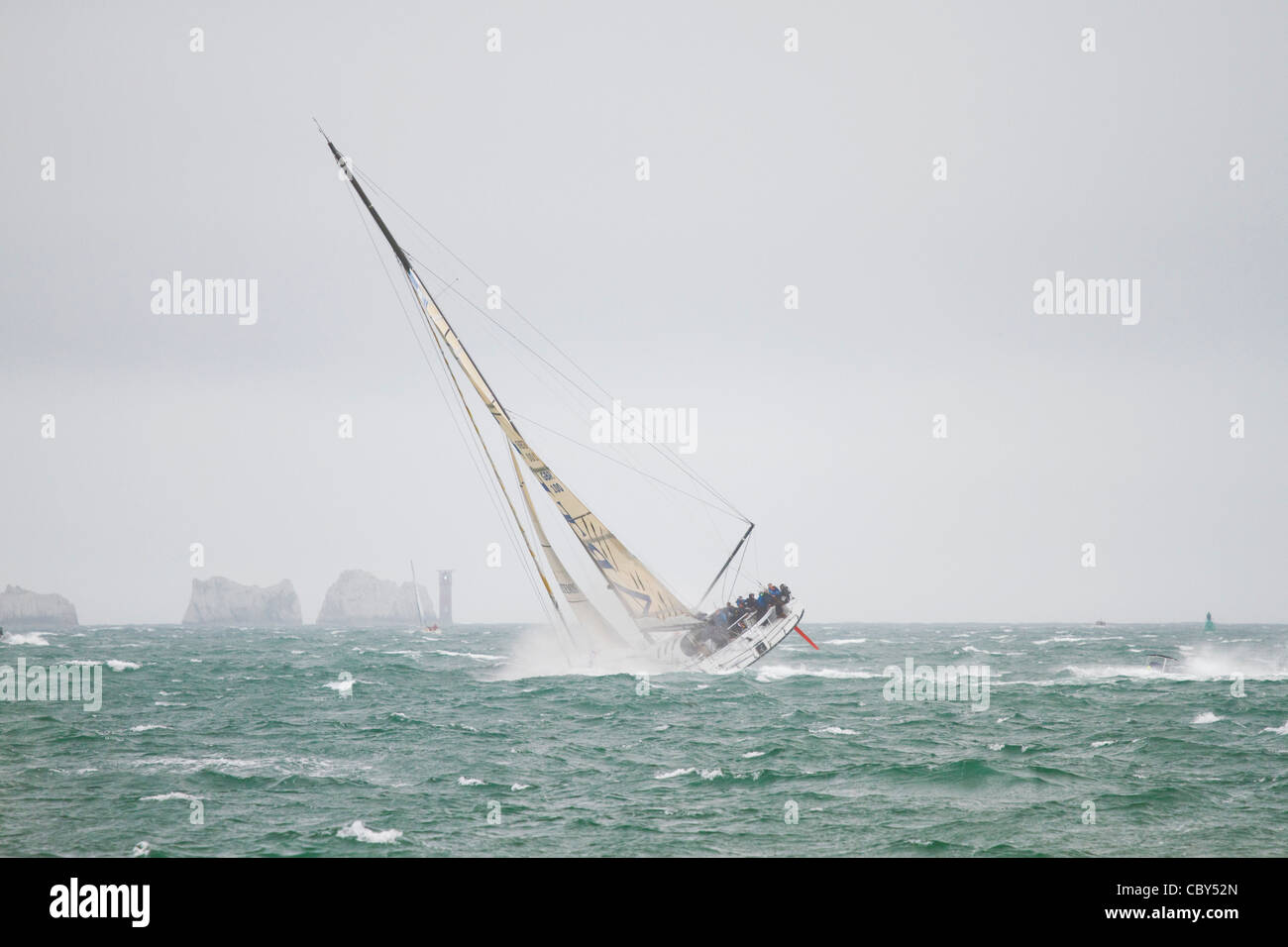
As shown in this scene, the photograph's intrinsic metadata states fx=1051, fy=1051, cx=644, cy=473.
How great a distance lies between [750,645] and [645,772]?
67.9 ft

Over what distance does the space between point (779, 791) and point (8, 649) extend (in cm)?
8645

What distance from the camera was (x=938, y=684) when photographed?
49656mm

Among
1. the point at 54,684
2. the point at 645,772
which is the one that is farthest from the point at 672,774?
the point at 54,684

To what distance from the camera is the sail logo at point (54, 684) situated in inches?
1646

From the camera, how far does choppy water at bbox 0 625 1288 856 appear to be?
17.9 m

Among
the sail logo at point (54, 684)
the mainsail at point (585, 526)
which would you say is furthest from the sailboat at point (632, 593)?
the sail logo at point (54, 684)

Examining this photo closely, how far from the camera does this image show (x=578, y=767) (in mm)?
24391

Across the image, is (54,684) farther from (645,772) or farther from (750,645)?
(645,772)

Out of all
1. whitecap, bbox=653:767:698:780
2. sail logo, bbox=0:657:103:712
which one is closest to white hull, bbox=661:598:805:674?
whitecap, bbox=653:767:698:780

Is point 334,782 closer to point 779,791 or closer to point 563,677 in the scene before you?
point 779,791

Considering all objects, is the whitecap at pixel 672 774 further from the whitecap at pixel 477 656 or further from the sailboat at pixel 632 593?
the whitecap at pixel 477 656
